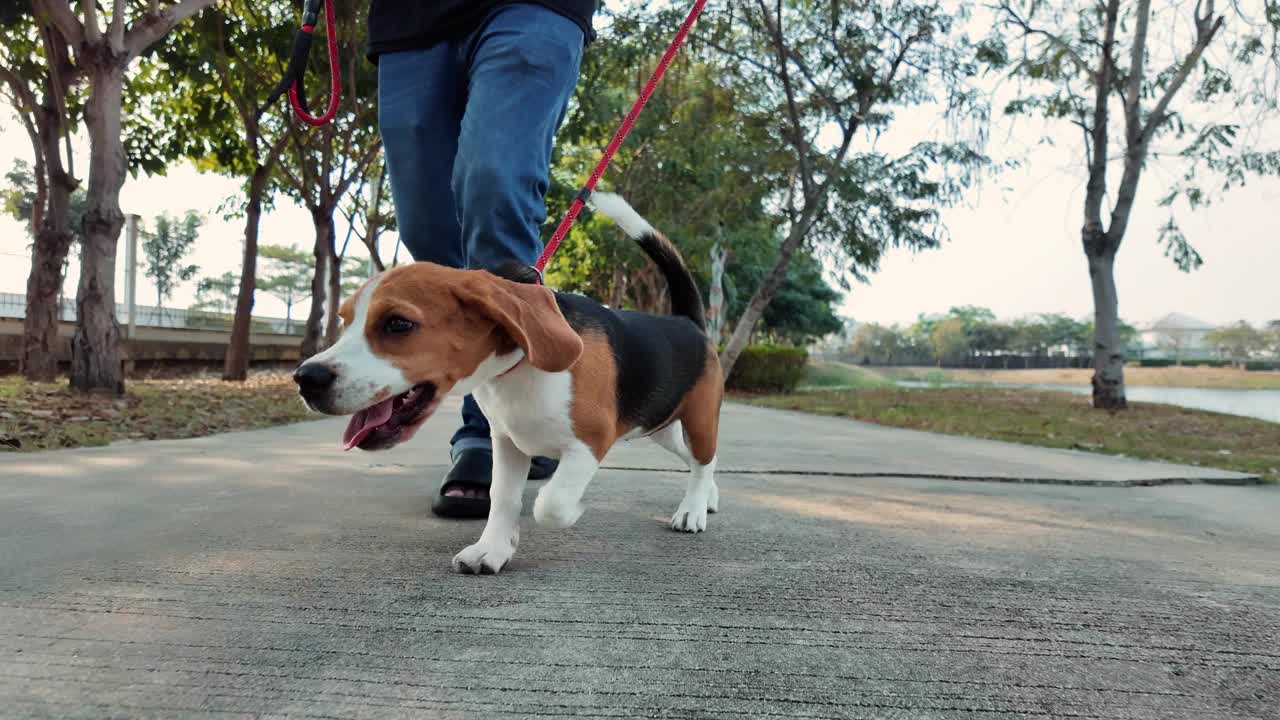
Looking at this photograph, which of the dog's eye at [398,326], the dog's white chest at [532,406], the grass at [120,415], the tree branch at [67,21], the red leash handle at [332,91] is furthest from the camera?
A: the tree branch at [67,21]

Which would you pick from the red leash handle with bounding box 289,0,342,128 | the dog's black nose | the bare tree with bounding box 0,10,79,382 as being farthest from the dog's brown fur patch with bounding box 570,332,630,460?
the bare tree with bounding box 0,10,79,382

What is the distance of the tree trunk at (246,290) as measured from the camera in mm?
13570

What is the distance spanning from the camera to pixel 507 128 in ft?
7.61

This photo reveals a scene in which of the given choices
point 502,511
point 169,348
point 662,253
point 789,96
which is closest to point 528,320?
point 502,511

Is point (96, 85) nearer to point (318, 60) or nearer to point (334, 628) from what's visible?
point (318, 60)

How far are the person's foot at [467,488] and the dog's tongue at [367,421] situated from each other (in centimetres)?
80

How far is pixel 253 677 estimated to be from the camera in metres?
1.21

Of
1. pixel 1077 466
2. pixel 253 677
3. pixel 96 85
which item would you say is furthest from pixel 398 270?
pixel 96 85

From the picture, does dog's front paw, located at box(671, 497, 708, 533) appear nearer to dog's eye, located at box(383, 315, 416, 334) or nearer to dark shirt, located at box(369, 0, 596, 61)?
dog's eye, located at box(383, 315, 416, 334)

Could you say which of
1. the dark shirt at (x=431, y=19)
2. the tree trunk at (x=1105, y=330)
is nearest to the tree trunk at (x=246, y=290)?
the dark shirt at (x=431, y=19)

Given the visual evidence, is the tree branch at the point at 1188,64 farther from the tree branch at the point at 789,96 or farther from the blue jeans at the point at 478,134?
the blue jeans at the point at 478,134

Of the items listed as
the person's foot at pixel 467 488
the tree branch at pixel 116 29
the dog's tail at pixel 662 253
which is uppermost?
the tree branch at pixel 116 29

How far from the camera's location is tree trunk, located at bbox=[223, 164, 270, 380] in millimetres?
13570

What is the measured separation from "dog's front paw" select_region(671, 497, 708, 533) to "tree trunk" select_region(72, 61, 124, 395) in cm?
711
